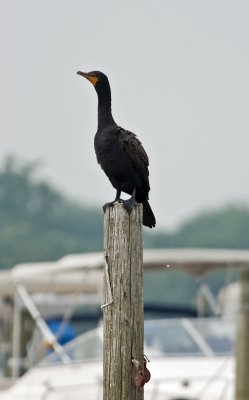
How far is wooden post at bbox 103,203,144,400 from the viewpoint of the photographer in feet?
32.5

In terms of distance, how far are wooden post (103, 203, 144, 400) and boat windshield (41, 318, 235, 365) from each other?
38.2ft

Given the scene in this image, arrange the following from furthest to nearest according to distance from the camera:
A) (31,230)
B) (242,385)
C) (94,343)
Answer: (31,230) < (94,343) < (242,385)

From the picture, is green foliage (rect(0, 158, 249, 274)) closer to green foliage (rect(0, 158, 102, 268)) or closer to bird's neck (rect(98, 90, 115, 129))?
green foliage (rect(0, 158, 102, 268))

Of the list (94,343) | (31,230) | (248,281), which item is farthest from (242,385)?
(31,230)

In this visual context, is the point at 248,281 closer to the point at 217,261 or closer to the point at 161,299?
the point at 217,261

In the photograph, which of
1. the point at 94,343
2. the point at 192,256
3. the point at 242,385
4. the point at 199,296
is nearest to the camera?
the point at 242,385

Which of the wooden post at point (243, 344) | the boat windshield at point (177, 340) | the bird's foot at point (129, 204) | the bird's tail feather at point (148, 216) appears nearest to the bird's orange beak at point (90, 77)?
the bird's tail feather at point (148, 216)

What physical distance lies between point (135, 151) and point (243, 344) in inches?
264

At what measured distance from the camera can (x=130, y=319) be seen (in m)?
9.92

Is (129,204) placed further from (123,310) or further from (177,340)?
(177,340)

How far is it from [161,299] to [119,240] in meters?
103

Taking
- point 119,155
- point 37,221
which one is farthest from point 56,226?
point 119,155

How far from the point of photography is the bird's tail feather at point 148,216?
11.1m

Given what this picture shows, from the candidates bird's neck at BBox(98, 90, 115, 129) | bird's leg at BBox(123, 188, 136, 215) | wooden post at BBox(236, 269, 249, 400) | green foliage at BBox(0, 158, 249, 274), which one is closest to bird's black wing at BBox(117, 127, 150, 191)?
bird's neck at BBox(98, 90, 115, 129)
